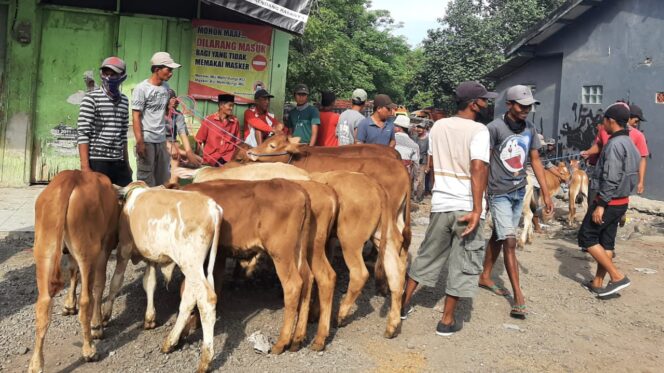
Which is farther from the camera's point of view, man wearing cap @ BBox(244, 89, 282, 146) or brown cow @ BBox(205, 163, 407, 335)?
man wearing cap @ BBox(244, 89, 282, 146)

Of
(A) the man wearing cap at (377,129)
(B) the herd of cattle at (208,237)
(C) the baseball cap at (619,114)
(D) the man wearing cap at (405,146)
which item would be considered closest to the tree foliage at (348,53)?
(D) the man wearing cap at (405,146)

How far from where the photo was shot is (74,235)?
4.54 meters

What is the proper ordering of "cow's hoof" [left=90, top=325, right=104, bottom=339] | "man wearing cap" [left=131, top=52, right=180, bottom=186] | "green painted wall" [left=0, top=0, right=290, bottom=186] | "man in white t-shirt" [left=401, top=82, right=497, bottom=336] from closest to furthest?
"cow's hoof" [left=90, top=325, right=104, bottom=339], "man in white t-shirt" [left=401, top=82, right=497, bottom=336], "man wearing cap" [left=131, top=52, right=180, bottom=186], "green painted wall" [left=0, top=0, right=290, bottom=186]

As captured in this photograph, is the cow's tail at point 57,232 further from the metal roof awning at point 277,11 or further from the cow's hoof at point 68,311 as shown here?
the metal roof awning at point 277,11

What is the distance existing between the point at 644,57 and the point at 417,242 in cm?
1135

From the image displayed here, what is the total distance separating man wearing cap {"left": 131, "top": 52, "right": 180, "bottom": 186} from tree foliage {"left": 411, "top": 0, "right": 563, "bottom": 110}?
2525 cm

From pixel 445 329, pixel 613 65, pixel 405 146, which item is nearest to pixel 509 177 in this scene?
pixel 445 329

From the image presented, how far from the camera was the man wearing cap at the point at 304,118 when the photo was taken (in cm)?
931

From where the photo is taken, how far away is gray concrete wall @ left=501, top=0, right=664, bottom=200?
16672mm

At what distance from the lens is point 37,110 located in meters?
9.93

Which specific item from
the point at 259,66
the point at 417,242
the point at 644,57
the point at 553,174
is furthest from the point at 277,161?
the point at 644,57

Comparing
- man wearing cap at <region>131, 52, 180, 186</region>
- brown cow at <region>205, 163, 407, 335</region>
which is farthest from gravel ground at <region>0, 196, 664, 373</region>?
man wearing cap at <region>131, 52, 180, 186</region>

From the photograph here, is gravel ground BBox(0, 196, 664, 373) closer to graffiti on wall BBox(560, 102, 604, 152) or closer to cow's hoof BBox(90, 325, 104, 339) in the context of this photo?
cow's hoof BBox(90, 325, 104, 339)

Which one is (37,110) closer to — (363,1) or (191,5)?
→ (191,5)
